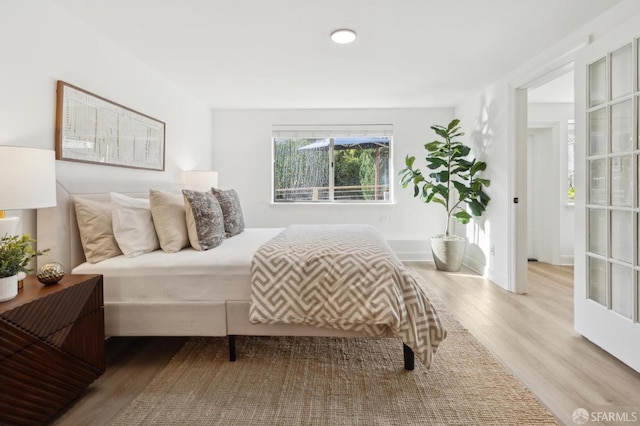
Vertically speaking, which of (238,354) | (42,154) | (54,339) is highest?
(42,154)

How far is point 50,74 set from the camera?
2.00 meters

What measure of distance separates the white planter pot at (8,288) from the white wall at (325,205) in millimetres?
3471

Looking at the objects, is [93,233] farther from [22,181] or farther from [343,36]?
[343,36]

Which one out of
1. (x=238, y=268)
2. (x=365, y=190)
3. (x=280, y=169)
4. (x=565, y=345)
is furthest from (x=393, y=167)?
(x=238, y=268)

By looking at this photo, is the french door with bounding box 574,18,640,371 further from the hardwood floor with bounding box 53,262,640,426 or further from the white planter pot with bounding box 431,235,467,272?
the white planter pot with bounding box 431,235,467,272

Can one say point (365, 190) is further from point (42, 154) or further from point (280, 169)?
point (42, 154)

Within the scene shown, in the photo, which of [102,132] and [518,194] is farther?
[518,194]

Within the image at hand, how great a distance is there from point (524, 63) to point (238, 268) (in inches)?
130

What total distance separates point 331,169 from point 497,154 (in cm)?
225

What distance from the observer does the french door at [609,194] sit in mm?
1877

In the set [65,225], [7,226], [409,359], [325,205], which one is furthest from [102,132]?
[325,205]

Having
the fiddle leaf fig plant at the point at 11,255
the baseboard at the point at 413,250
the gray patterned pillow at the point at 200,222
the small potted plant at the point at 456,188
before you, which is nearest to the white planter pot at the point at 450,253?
the small potted plant at the point at 456,188

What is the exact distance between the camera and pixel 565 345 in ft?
7.06

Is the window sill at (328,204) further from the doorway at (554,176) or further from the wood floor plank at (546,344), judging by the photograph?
the doorway at (554,176)
